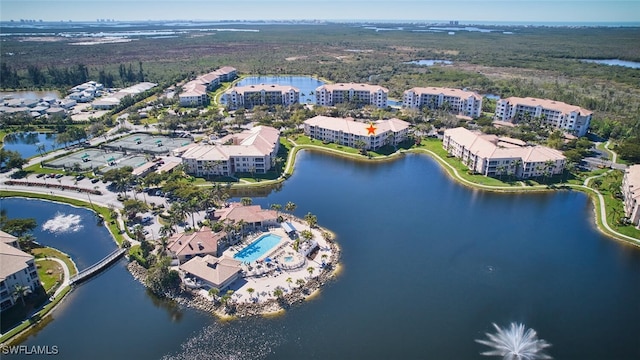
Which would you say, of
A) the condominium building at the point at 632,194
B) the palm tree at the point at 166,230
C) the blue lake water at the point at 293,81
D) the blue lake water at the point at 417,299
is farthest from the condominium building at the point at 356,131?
the blue lake water at the point at 293,81

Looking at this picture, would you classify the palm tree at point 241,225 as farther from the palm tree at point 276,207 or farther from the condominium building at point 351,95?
the condominium building at point 351,95

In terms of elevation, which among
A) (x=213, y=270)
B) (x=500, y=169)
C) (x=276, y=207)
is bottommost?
(x=213, y=270)

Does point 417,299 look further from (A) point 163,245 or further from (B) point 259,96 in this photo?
(B) point 259,96

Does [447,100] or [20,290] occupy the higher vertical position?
[447,100]

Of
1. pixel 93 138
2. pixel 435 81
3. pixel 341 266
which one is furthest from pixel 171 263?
pixel 435 81

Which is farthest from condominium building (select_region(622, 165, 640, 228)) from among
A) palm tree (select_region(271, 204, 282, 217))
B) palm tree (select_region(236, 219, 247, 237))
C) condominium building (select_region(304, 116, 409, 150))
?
palm tree (select_region(236, 219, 247, 237))

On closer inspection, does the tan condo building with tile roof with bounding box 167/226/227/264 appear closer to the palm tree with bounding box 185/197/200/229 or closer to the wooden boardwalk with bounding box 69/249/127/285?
the palm tree with bounding box 185/197/200/229

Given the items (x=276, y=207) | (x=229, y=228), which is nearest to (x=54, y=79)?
(x=276, y=207)

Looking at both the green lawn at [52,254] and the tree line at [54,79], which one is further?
the tree line at [54,79]

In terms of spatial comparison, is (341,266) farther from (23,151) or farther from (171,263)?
(23,151)
